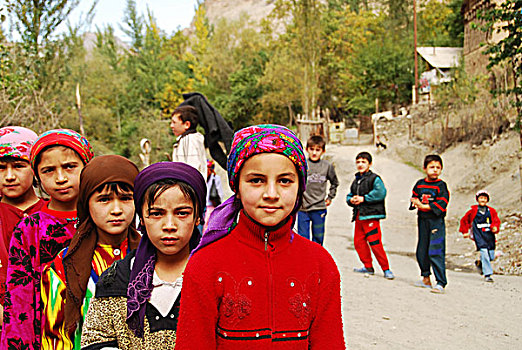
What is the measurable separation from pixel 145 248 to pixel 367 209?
18.2ft

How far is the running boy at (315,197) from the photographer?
24.1 feet

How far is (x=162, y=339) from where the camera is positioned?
208 cm

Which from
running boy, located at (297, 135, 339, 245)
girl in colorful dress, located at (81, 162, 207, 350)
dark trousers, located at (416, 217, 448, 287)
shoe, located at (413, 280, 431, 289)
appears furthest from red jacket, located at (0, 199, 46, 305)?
shoe, located at (413, 280, 431, 289)

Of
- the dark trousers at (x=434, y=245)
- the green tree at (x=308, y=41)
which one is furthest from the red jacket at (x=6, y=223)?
the green tree at (x=308, y=41)

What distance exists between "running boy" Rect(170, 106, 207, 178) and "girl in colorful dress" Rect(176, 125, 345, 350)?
3.93m

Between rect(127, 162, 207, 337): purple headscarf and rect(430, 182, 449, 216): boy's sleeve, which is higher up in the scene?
rect(127, 162, 207, 337): purple headscarf

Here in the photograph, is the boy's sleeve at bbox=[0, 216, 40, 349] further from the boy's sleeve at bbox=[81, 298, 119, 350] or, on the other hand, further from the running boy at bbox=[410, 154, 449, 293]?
the running boy at bbox=[410, 154, 449, 293]

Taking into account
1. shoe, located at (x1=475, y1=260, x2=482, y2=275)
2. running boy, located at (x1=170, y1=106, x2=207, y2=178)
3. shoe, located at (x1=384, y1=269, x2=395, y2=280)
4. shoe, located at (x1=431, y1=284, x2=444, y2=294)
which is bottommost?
shoe, located at (x1=475, y1=260, x2=482, y2=275)

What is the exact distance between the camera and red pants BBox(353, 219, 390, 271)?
7.38m

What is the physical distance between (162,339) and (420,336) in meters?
3.56

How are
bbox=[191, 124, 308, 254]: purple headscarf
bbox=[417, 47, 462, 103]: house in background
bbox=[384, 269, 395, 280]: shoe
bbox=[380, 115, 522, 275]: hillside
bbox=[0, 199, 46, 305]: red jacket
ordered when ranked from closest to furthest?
1. bbox=[191, 124, 308, 254]: purple headscarf
2. bbox=[0, 199, 46, 305]: red jacket
3. bbox=[384, 269, 395, 280]: shoe
4. bbox=[380, 115, 522, 275]: hillside
5. bbox=[417, 47, 462, 103]: house in background

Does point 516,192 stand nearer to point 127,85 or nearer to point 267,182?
point 267,182

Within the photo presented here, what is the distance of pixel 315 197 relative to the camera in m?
7.34

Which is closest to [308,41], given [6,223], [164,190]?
[6,223]
